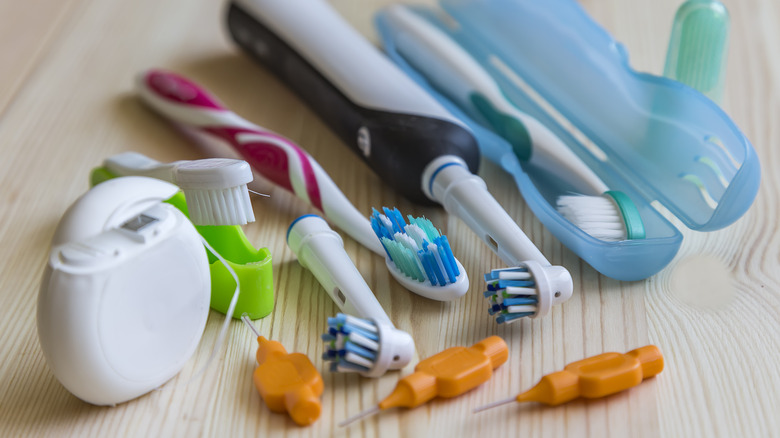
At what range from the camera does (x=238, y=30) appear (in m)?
Result: 0.97

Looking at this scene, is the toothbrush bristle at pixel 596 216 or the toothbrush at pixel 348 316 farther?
the toothbrush bristle at pixel 596 216

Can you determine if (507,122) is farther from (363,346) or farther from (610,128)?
(363,346)

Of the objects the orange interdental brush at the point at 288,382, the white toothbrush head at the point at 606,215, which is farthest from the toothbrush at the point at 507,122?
the orange interdental brush at the point at 288,382

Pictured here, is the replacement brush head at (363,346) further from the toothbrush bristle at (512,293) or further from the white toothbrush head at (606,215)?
the white toothbrush head at (606,215)

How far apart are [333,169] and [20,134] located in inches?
13.3

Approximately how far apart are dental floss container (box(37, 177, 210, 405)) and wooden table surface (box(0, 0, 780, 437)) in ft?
0.13

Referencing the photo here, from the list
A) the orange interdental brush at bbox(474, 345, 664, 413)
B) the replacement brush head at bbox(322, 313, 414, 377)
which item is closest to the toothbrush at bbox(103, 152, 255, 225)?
the replacement brush head at bbox(322, 313, 414, 377)

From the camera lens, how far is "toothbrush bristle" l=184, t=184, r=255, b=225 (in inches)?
21.1

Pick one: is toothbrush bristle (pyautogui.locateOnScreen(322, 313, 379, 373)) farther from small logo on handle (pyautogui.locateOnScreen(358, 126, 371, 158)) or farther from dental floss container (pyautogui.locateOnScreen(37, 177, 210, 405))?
small logo on handle (pyautogui.locateOnScreen(358, 126, 371, 158))

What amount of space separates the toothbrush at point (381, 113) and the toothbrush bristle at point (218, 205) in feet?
0.64

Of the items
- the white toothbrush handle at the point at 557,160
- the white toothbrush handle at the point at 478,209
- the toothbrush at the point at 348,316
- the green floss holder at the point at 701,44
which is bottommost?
the toothbrush at the point at 348,316

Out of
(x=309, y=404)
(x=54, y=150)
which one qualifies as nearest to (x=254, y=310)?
(x=309, y=404)

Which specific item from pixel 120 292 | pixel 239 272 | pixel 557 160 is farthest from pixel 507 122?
pixel 120 292

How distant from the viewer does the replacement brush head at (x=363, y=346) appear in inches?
20.0
